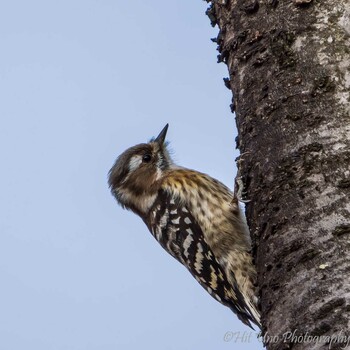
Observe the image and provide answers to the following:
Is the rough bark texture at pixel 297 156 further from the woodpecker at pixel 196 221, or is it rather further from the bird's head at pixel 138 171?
the bird's head at pixel 138 171

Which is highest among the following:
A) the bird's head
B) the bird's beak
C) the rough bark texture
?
the bird's beak

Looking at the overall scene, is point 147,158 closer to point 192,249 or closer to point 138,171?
point 138,171

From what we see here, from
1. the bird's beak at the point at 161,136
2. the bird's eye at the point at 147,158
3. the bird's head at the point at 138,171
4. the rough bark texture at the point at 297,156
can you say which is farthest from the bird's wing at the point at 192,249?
the rough bark texture at the point at 297,156

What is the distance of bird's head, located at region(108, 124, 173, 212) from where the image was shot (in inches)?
276

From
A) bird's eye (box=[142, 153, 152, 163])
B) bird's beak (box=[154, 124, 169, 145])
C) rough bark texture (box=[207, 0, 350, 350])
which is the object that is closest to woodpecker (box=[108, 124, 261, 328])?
bird's eye (box=[142, 153, 152, 163])

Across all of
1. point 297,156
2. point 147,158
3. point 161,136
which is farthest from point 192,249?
point 297,156

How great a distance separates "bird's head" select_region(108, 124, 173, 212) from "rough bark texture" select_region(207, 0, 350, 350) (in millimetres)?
2861

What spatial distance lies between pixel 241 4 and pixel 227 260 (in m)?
2.22

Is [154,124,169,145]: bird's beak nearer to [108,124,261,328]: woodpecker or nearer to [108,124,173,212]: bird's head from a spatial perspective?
[108,124,173,212]: bird's head

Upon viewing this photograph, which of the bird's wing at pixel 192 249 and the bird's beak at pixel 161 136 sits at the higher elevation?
the bird's beak at pixel 161 136

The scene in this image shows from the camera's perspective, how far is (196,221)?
608 cm

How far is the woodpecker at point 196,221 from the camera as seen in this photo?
575 centimetres

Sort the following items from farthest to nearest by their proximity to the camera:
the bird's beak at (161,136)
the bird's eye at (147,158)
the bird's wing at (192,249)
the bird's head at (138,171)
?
1. the bird's beak at (161,136)
2. the bird's eye at (147,158)
3. the bird's head at (138,171)
4. the bird's wing at (192,249)

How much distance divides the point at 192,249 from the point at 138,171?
130cm
